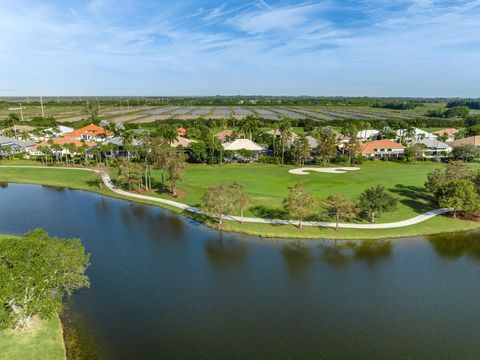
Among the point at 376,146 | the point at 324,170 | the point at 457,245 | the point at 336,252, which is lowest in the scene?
the point at 457,245

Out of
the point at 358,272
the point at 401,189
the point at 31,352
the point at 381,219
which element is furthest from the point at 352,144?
the point at 31,352

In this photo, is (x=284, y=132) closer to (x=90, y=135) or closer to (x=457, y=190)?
(x=457, y=190)

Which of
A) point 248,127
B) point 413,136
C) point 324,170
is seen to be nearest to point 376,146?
point 413,136

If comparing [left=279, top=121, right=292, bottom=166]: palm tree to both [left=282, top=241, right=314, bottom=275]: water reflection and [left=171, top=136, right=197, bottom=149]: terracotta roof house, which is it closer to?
[left=171, top=136, right=197, bottom=149]: terracotta roof house

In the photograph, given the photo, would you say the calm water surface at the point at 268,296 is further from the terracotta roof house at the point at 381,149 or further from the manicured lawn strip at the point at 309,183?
the terracotta roof house at the point at 381,149

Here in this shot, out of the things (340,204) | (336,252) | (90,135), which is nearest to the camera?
(336,252)

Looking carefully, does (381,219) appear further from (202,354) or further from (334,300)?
(202,354)
